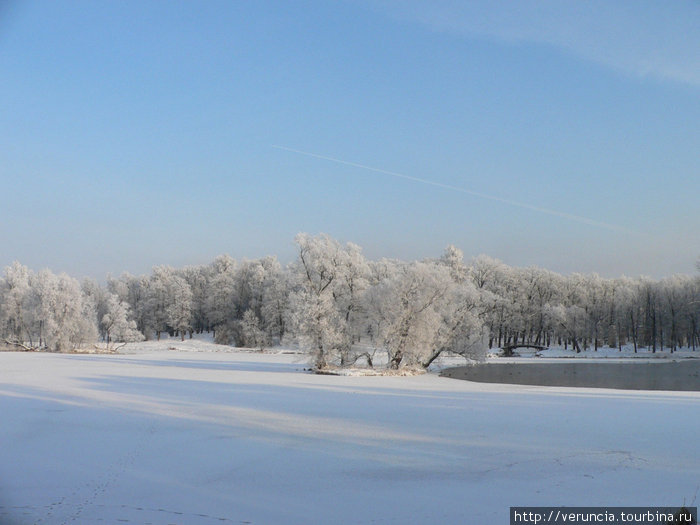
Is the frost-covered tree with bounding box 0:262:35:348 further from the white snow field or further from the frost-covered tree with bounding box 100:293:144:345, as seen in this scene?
the white snow field

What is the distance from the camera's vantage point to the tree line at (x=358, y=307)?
122 feet

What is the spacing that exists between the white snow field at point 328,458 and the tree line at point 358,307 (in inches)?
720

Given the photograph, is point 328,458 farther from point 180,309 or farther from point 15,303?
point 180,309

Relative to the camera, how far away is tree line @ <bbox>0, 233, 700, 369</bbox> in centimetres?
3728

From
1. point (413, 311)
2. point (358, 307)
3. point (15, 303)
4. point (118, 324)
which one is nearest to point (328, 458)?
point (413, 311)

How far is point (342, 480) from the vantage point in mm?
9234

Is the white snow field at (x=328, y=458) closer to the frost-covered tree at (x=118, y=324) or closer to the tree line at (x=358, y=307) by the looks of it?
the tree line at (x=358, y=307)

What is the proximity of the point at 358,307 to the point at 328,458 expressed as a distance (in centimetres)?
2829

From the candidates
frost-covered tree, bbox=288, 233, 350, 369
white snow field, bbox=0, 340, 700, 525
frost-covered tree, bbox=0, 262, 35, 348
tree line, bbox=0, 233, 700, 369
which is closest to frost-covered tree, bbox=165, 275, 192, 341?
tree line, bbox=0, 233, 700, 369

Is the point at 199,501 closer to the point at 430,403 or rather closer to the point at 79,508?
the point at 79,508

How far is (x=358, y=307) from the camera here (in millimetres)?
38906

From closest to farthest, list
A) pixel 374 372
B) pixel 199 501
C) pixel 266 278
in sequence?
1. pixel 199 501
2. pixel 374 372
3. pixel 266 278

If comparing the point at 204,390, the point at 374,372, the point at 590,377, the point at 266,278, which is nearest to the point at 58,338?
the point at 266,278

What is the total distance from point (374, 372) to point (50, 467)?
25.8m
